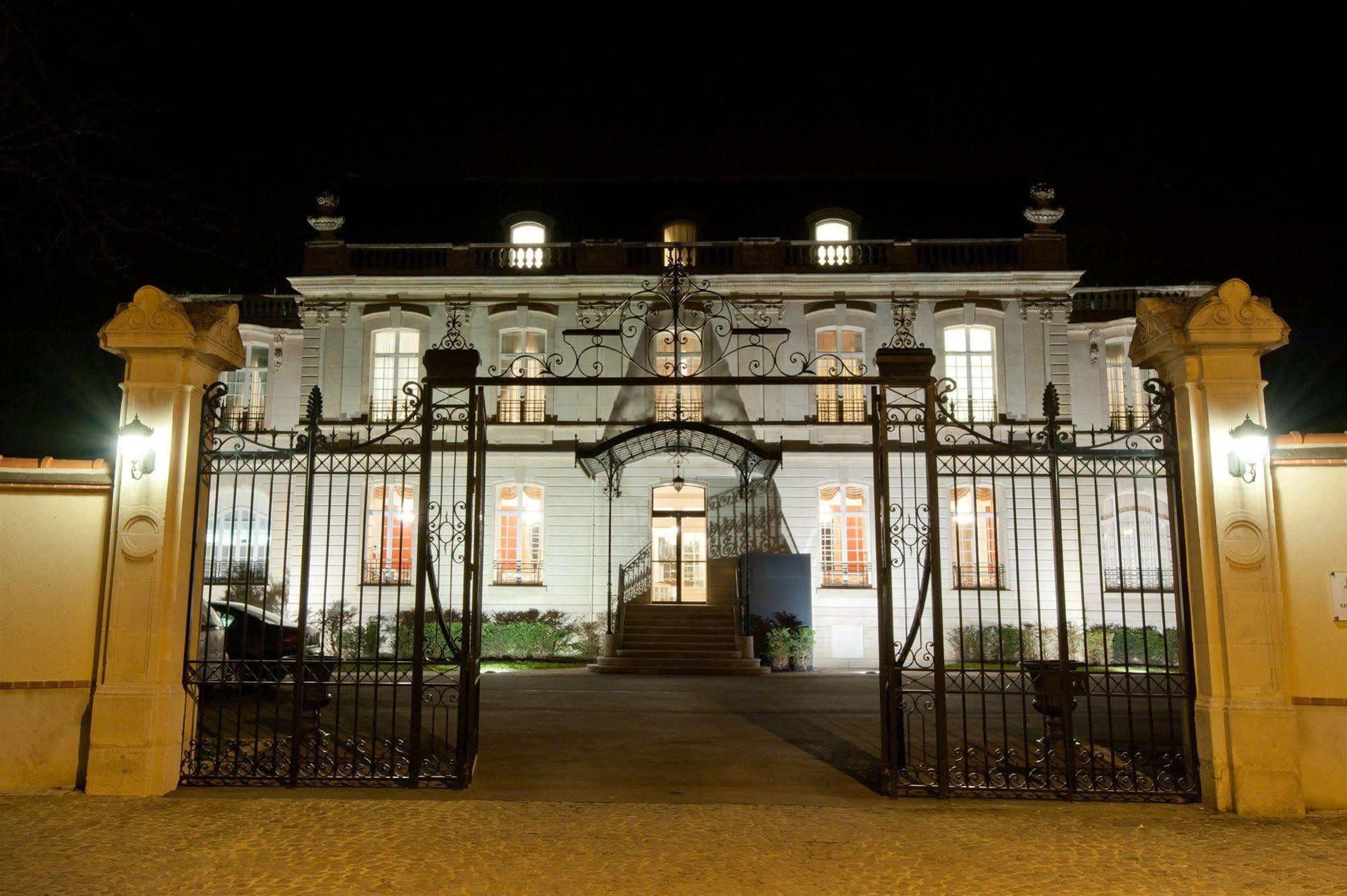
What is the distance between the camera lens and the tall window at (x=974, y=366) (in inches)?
838

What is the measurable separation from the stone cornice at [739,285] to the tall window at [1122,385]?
211 centimetres

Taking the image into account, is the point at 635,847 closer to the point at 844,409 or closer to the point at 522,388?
the point at 844,409

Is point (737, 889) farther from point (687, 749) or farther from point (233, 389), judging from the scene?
point (233, 389)

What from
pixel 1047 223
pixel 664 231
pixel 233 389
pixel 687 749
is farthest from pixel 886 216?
pixel 687 749

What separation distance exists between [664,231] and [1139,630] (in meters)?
13.1

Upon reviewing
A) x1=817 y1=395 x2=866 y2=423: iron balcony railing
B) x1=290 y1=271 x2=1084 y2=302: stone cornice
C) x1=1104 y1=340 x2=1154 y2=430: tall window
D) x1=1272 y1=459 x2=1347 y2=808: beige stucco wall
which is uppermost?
x1=290 y1=271 x2=1084 y2=302: stone cornice

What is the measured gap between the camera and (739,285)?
2167 cm

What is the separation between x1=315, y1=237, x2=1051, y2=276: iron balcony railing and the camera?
21.6 meters

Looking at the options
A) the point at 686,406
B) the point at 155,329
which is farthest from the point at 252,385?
the point at 155,329

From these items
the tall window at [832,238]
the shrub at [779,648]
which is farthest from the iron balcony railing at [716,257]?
the shrub at [779,648]

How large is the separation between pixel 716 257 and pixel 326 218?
346 inches

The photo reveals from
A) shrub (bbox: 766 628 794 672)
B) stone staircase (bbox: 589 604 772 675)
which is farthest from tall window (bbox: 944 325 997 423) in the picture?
stone staircase (bbox: 589 604 772 675)

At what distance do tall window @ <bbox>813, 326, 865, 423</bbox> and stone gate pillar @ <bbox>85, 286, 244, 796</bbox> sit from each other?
48.7ft

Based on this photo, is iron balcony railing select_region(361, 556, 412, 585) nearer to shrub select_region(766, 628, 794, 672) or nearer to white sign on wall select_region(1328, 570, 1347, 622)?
shrub select_region(766, 628, 794, 672)
